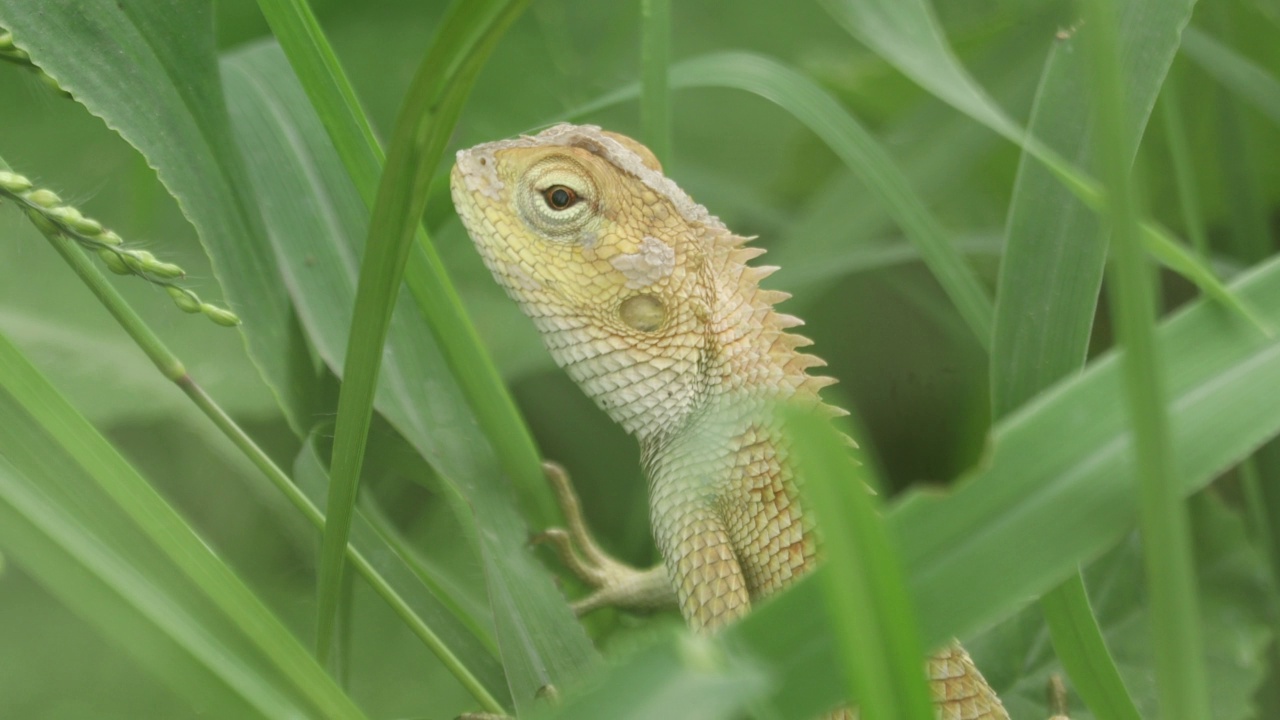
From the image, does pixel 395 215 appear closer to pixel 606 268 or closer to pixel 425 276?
pixel 425 276

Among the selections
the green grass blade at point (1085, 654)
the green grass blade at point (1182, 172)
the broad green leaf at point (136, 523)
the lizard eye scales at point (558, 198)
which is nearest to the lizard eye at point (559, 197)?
the lizard eye scales at point (558, 198)

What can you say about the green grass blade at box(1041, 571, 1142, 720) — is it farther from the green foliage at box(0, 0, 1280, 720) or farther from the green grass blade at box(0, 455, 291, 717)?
the green grass blade at box(0, 455, 291, 717)

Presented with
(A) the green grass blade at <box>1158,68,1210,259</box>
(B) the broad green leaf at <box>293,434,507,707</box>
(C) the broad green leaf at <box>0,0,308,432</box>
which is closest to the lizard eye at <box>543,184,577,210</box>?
(C) the broad green leaf at <box>0,0,308,432</box>

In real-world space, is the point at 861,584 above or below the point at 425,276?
below

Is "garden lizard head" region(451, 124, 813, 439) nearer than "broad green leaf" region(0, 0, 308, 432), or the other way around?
"broad green leaf" region(0, 0, 308, 432)

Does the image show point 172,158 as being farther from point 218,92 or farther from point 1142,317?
point 1142,317

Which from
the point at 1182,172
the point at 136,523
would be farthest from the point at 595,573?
the point at 1182,172

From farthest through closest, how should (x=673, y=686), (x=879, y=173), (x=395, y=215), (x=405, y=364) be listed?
(x=879, y=173), (x=405, y=364), (x=395, y=215), (x=673, y=686)
